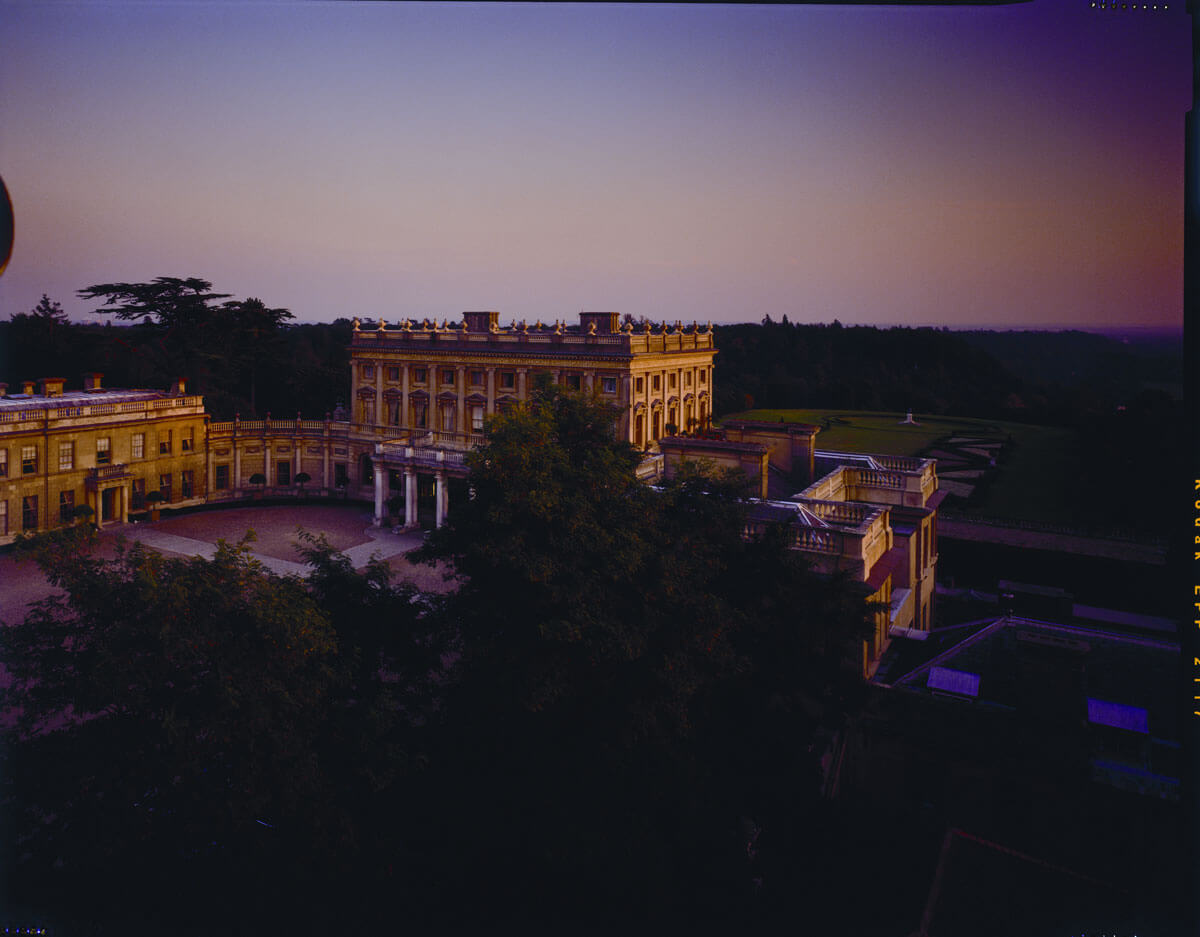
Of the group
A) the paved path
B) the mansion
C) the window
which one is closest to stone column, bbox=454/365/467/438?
the mansion

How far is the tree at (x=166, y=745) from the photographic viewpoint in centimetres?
538

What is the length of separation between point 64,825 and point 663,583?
5.41 meters

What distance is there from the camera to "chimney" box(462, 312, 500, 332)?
41312 millimetres

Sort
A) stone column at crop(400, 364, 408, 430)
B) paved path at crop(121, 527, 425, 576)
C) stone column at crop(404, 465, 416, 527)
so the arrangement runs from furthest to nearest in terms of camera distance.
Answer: stone column at crop(400, 364, 408, 430)
stone column at crop(404, 465, 416, 527)
paved path at crop(121, 527, 425, 576)

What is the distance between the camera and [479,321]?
136 ft

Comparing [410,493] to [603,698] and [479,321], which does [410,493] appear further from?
[603,698]

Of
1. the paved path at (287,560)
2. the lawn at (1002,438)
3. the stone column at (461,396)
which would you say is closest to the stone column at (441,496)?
the paved path at (287,560)

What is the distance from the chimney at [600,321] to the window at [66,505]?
23.0 m

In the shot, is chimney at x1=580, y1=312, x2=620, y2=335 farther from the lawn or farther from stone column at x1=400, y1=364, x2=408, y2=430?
the lawn

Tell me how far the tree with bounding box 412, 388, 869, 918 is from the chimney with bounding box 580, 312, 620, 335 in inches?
1212

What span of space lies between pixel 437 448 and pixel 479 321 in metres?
11.8

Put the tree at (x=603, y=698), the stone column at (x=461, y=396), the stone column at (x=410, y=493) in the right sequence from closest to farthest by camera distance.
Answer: the tree at (x=603, y=698)
the stone column at (x=410, y=493)
the stone column at (x=461, y=396)

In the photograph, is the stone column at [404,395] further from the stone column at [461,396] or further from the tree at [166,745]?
the tree at [166,745]

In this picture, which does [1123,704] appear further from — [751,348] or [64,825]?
[751,348]
